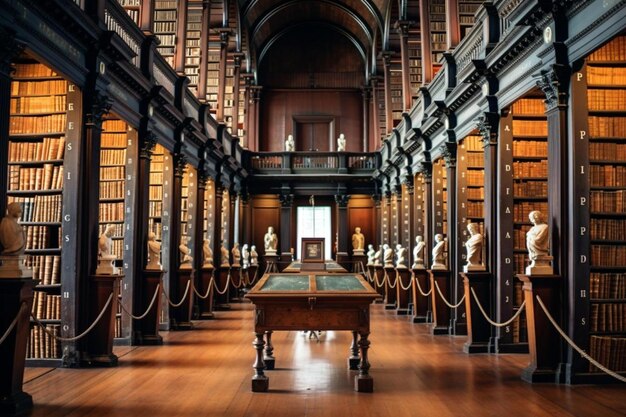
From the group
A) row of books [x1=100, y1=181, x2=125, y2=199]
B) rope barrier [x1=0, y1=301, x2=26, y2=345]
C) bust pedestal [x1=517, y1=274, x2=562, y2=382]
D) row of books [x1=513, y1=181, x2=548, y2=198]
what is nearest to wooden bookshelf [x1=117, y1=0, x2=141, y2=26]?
row of books [x1=100, y1=181, x2=125, y2=199]

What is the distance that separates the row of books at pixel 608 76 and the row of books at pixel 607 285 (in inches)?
65.3

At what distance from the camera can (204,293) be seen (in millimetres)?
11430

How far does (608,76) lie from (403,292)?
6713mm

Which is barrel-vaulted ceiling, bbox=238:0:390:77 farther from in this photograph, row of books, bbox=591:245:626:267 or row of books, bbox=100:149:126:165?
row of books, bbox=591:245:626:267

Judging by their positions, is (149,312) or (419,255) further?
(419,255)

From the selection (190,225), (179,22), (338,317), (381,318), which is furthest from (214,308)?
(338,317)

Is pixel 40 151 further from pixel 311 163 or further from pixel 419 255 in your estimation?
pixel 311 163

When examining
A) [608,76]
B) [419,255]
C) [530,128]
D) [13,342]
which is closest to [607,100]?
[608,76]

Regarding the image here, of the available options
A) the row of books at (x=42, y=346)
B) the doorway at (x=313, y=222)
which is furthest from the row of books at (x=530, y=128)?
the doorway at (x=313, y=222)

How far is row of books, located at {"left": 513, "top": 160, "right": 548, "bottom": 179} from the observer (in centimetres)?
760

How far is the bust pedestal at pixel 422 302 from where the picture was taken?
10.3m

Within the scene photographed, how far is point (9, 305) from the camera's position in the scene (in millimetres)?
4445

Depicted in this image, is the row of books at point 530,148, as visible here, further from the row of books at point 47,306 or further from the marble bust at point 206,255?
the marble bust at point 206,255

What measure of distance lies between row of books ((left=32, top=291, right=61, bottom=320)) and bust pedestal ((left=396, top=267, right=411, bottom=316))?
656 centimetres
